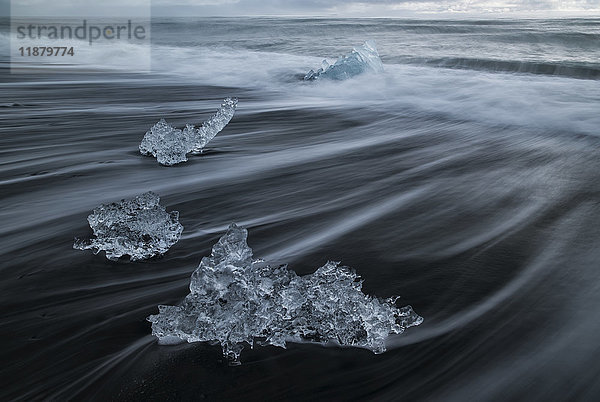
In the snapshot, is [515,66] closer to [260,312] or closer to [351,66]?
[351,66]

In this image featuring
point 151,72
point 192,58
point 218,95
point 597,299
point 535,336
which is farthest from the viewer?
point 192,58

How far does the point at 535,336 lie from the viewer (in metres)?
1.50

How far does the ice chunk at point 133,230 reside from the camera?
1941mm

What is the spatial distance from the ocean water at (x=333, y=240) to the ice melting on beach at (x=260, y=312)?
5 centimetres

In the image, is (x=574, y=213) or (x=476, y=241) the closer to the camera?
(x=476, y=241)

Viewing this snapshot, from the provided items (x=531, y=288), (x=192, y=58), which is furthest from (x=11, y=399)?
(x=192, y=58)

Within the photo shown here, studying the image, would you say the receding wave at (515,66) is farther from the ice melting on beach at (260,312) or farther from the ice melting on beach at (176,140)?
the ice melting on beach at (260,312)

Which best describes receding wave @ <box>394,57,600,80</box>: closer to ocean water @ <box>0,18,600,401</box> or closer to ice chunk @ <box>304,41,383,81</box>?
ice chunk @ <box>304,41,383,81</box>

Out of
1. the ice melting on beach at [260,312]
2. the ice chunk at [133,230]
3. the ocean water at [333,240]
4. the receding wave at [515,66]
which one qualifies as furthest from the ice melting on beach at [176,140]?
the receding wave at [515,66]

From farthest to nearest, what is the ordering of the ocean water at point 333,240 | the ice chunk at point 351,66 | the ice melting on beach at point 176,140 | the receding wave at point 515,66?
1. the receding wave at point 515,66
2. the ice chunk at point 351,66
3. the ice melting on beach at point 176,140
4. the ocean water at point 333,240

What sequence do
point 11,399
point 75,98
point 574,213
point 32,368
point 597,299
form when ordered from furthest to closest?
point 75,98 → point 574,213 → point 597,299 → point 32,368 → point 11,399

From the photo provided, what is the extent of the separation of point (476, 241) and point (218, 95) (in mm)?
5783

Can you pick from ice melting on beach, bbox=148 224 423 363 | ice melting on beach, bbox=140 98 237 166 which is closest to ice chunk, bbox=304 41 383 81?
ice melting on beach, bbox=140 98 237 166

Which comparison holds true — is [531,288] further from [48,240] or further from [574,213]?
[48,240]
